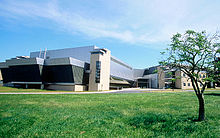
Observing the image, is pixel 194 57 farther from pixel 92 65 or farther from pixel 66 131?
pixel 92 65

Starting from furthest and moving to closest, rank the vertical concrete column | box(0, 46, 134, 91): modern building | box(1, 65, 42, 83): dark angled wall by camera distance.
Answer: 1. the vertical concrete column
2. box(1, 65, 42, 83): dark angled wall
3. box(0, 46, 134, 91): modern building

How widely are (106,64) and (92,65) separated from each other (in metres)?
6.77

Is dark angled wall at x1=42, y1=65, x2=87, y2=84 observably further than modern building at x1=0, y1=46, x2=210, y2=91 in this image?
No

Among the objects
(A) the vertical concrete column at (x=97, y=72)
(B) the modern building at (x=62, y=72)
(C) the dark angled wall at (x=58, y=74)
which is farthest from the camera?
(A) the vertical concrete column at (x=97, y=72)

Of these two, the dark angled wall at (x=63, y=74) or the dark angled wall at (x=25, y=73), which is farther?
the dark angled wall at (x=25, y=73)

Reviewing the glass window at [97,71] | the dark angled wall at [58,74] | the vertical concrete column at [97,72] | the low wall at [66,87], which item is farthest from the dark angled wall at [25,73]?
the glass window at [97,71]

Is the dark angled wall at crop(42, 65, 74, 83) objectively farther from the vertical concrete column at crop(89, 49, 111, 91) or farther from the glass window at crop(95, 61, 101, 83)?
the glass window at crop(95, 61, 101, 83)

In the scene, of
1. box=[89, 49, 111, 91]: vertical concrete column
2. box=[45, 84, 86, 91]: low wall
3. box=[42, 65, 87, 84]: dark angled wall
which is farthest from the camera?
box=[89, 49, 111, 91]: vertical concrete column

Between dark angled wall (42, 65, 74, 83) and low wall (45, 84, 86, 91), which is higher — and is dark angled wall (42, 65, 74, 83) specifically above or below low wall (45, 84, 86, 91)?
above

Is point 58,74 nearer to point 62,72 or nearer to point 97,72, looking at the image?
point 62,72

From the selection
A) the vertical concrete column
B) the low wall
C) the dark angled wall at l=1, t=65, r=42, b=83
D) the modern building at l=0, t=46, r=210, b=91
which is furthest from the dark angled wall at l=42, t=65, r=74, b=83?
the vertical concrete column

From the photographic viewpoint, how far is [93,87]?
164 feet

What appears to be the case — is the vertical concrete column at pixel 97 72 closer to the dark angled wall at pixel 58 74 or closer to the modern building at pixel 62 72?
the modern building at pixel 62 72

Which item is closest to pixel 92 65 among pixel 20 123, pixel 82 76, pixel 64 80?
pixel 82 76
